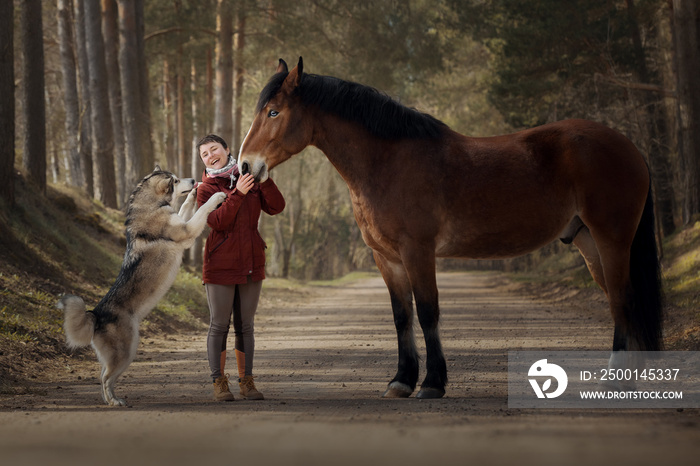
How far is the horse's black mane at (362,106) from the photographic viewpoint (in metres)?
7.59

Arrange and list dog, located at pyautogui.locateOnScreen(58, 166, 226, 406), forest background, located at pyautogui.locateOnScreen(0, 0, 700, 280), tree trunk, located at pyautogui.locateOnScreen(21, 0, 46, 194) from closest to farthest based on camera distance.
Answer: dog, located at pyautogui.locateOnScreen(58, 166, 226, 406) → tree trunk, located at pyautogui.locateOnScreen(21, 0, 46, 194) → forest background, located at pyautogui.locateOnScreen(0, 0, 700, 280)

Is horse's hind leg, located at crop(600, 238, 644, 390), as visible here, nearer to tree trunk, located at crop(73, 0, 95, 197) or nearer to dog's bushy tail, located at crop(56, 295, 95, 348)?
dog's bushy tail, located at crop(56, 295, 95, 348)

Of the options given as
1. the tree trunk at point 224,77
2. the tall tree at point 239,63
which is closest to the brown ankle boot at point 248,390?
the tree trunk at point 224,77

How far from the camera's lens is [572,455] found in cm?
462

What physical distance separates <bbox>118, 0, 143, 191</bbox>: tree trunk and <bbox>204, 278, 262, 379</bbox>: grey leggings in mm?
15478

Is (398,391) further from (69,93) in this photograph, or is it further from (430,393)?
(69,93)

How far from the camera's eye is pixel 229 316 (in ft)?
24.7

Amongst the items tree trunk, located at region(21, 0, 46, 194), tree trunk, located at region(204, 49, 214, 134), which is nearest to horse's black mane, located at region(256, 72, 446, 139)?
tree trunk, located at region(21, 0, 46, 194)

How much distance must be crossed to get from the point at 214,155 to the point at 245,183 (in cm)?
52

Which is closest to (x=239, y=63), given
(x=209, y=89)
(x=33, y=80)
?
(x=209, y=89)

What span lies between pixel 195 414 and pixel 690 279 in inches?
480

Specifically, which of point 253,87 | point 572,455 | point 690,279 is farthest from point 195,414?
point 253,87

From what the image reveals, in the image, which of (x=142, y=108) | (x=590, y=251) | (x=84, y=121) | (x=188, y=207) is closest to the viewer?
(x=590, y=251)

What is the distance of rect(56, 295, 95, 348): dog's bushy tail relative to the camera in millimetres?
6926
